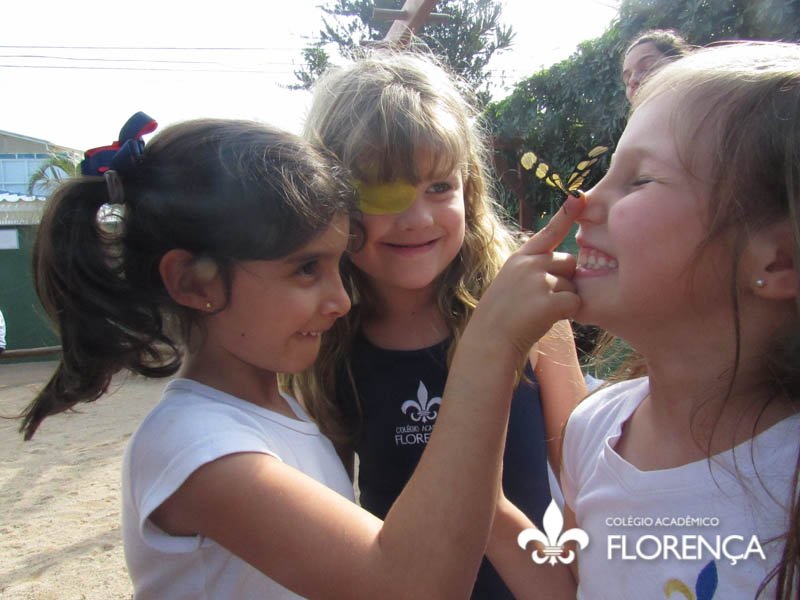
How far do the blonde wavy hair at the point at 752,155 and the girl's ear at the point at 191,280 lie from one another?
0.87 meters

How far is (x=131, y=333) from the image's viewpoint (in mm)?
1305

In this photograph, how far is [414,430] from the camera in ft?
5.20

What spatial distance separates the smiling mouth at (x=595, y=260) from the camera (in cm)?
100

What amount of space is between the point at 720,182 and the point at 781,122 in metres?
0.11

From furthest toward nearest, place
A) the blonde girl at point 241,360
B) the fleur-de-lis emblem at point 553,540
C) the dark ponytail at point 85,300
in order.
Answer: the dark ponytail at point 85,300
the fleur-de-lis emblem at point 553,540
the blonde girl at point 241,360

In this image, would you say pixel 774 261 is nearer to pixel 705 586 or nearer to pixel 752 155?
pixel 752 155

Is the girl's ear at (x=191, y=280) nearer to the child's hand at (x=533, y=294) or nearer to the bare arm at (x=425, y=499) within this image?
the bare arm at (x=425, y=499)

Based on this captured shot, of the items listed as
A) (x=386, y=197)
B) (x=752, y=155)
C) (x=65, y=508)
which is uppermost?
(x=752, y=155)

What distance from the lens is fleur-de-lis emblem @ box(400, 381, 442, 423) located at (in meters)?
1.59

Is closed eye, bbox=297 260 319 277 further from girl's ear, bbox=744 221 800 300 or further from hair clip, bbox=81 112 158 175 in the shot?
girl's ear, bbox=744 221 800 300

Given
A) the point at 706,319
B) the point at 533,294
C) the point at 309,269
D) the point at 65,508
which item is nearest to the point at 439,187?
the point at 309,269

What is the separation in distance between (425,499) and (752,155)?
2.18 ft

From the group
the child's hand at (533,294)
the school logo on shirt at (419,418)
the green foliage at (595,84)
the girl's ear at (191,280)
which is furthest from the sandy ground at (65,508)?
the green foliage at (595,84)

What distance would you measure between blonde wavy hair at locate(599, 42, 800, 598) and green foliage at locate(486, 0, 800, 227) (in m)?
4.03
